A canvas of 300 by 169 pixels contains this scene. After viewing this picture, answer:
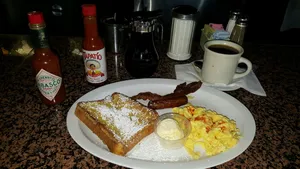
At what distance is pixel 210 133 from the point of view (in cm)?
78

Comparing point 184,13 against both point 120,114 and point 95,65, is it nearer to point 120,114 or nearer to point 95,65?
point 95,65

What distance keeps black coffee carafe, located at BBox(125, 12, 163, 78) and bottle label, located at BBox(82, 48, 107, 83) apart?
0.44ft

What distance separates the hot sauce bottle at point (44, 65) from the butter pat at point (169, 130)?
392mm

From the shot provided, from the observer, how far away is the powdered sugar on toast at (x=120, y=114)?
0.76 metres

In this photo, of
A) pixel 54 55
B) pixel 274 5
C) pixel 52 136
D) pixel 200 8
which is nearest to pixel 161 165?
pixel 52 136

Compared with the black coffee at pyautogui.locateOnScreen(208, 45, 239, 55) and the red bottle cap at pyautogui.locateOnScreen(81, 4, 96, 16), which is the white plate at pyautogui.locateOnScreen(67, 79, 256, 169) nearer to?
the black coffee at pyautogui.locateOnScreen(208, 45, 239, 55)

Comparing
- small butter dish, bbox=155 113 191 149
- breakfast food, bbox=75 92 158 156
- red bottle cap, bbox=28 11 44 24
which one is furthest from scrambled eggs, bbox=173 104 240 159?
red bottle cap, bbox=28 11 44 24

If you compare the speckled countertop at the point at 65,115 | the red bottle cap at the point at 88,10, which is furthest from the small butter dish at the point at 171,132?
the red bottle cap at the point at 88,10

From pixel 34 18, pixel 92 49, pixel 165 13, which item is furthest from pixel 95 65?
Answer: pixel 165 13

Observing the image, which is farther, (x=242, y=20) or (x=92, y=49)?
(x=242, y=20)

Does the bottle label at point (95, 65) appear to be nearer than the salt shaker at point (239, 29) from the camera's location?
Yes

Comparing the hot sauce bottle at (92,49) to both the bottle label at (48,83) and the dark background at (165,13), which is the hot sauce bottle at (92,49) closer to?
the bottle label at (48,83)

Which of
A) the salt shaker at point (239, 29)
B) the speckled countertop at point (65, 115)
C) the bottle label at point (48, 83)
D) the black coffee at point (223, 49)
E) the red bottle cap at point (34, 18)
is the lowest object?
the speckled countertop at point (65, 115)

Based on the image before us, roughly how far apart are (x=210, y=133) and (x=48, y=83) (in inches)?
22.5
